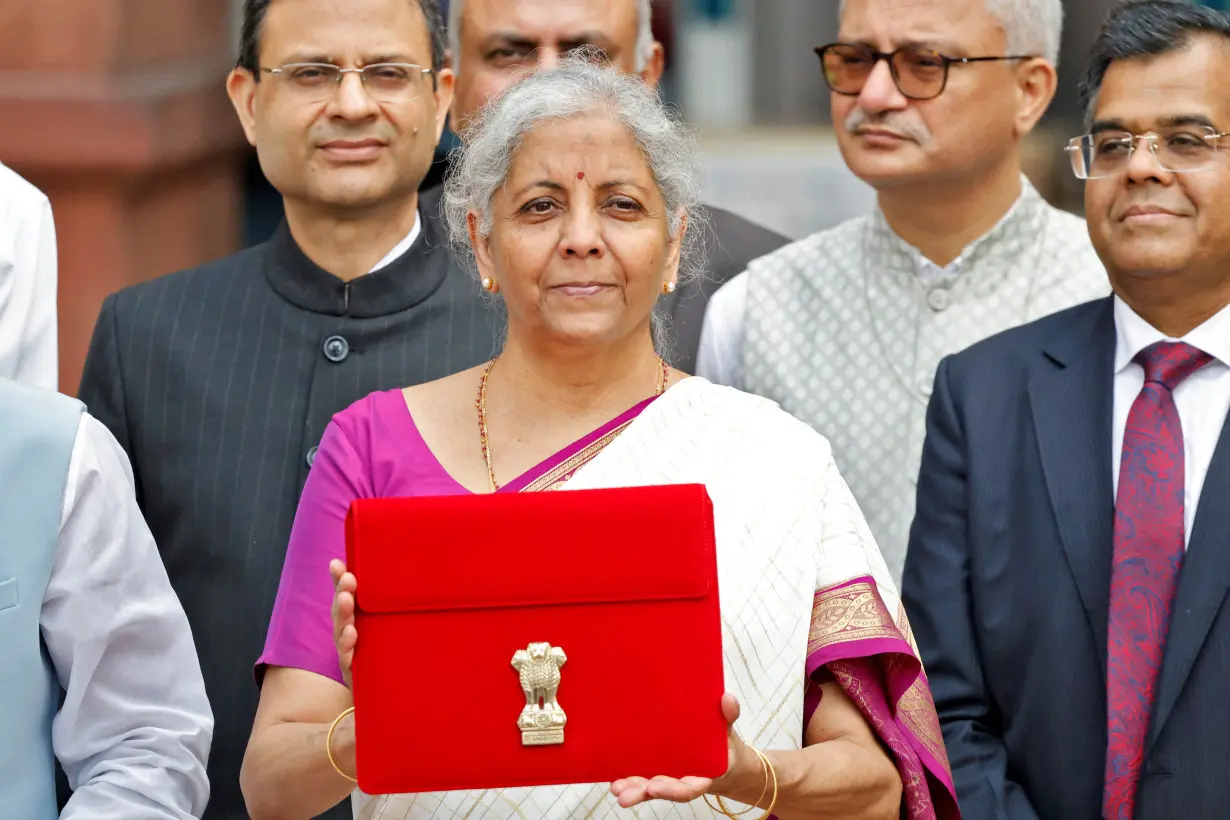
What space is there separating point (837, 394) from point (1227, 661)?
124 centimetres

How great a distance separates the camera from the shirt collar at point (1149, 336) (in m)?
3.79

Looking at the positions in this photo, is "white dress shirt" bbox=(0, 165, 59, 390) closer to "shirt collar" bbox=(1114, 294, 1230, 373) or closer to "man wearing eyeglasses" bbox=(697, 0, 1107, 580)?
"man wearing eyeglasses" bbox=(697, 0, 1107, 580)

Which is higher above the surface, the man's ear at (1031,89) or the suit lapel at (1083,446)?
the man's ear at (1031,89)

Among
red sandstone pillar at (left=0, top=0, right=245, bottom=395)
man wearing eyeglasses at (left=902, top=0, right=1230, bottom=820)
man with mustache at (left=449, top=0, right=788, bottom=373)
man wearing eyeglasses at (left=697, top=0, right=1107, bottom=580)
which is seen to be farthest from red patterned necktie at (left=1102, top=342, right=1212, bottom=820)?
red sandstone pillar at (left=0, top=0, right=245, bottom=395)

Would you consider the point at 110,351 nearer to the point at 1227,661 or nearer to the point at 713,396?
the point at 713,396

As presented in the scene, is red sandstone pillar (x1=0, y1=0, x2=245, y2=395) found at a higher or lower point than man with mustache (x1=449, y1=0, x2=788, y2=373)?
lower

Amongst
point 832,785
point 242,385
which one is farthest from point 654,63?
point 832,785

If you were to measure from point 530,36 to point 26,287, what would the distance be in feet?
4.20

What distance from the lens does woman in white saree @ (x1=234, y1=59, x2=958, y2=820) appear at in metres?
3.10

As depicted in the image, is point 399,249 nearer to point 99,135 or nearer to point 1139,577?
point 1139,577

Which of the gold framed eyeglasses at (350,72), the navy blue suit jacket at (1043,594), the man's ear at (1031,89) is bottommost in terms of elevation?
the navy blue suit jacket at (1043,594)

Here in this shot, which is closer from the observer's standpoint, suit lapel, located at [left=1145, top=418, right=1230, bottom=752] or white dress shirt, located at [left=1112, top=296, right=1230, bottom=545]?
suit lapel, located at [left=1145, top=418, right=1230, bottom=752]

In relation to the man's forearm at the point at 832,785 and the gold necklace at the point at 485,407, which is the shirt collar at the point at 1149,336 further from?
the man's forearm at the point at 832,785

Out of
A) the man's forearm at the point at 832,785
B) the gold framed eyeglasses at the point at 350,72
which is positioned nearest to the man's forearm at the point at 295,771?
the man's forearm at the point at 832,785
